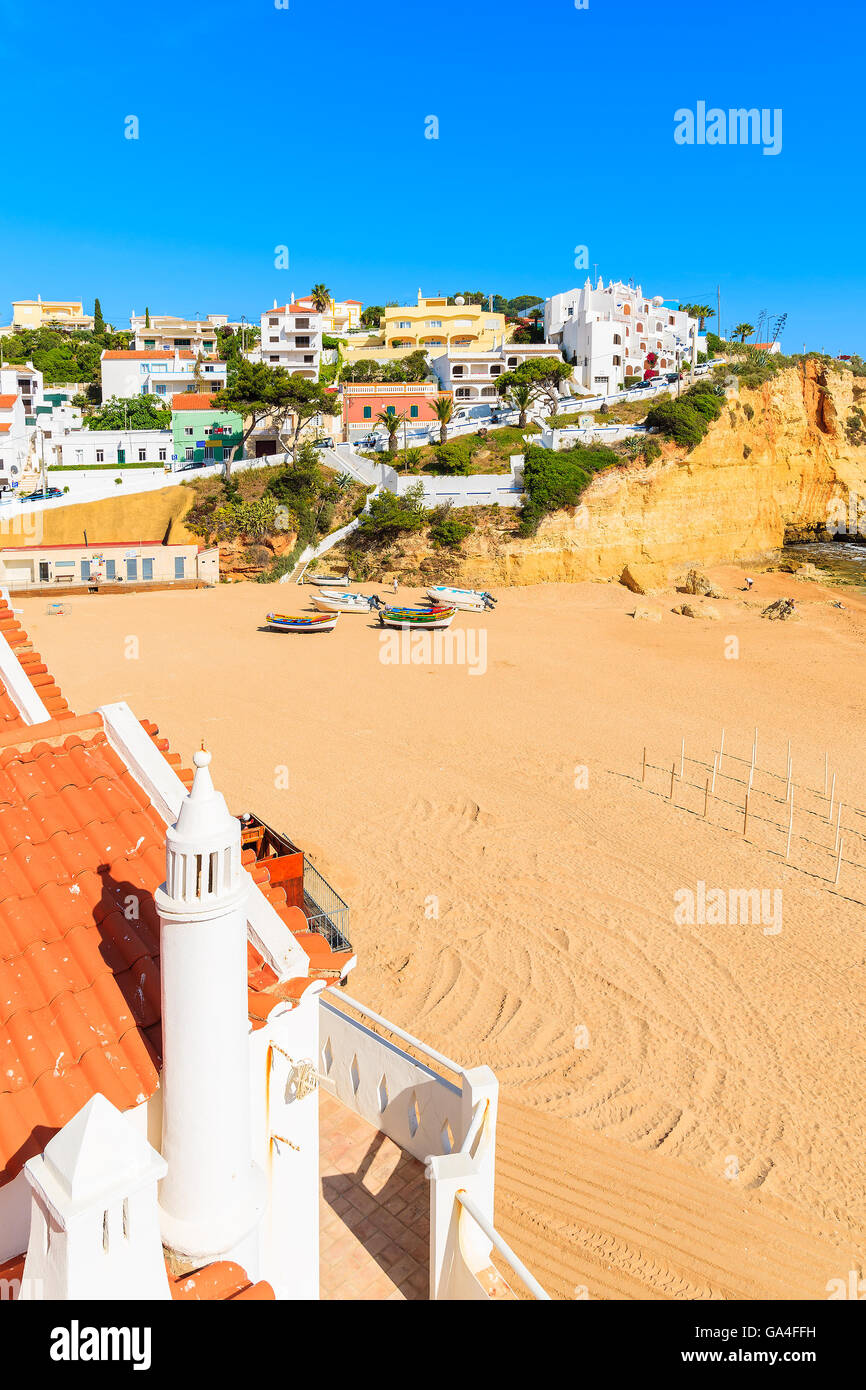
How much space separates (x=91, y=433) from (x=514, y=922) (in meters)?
50.0

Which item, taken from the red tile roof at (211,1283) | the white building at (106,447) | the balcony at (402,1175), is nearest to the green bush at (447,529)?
the white building at (106,447)

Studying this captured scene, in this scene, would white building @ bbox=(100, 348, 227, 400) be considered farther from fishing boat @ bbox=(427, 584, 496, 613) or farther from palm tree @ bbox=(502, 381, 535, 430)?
fishing boat @ bbox=(427, 584, 496, 613)

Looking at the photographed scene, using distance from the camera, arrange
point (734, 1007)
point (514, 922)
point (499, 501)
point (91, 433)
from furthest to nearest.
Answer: point (91, 433), point (499, 501), point (514, 922), point (734, 1007)

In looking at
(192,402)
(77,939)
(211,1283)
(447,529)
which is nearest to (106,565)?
(447,529)

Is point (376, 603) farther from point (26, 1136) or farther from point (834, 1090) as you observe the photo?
point (26, 1136)

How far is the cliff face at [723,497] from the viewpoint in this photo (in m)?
43.6

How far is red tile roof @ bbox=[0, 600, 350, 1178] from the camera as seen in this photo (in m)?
5.35

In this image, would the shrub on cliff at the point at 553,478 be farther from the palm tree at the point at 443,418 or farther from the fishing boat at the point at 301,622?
the fishing boat at the point at 301,622

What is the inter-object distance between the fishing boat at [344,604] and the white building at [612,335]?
3048 centimetres

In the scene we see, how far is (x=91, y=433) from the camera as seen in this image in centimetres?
5519

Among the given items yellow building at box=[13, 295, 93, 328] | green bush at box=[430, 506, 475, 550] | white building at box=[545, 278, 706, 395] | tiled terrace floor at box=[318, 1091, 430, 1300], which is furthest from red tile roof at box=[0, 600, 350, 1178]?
yellow building at box=[13, 295, 93, 328]

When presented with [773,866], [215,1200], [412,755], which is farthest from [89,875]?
[412,755]

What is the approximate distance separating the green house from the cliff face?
22.5m

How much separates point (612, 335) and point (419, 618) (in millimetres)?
36710
